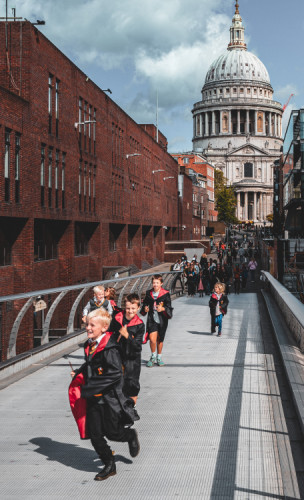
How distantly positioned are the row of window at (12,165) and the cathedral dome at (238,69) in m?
173

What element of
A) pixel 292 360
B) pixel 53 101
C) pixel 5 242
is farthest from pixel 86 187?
pixel 292 360

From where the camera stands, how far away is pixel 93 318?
18.9ft

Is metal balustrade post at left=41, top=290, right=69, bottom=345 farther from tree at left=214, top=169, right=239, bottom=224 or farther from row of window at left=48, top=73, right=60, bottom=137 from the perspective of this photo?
tree at left=214, top=169, right=239, bottom=224

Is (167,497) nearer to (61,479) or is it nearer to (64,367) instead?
(61,479)

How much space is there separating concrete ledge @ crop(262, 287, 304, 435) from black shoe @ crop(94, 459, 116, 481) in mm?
2109

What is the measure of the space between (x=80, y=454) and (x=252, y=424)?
207cm

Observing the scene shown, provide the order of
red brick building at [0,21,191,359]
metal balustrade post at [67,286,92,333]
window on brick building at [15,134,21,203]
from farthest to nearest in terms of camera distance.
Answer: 1. window on brick building at [15,134,21,203]
2. red brick building at [0,21,191,359]
3. metal balustrade post at [67,286,92,333]

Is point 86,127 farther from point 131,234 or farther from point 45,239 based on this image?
point 131,234

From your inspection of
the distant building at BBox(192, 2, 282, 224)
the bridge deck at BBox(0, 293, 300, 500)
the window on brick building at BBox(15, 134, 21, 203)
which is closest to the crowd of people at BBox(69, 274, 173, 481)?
the bridge deck at BBox(0, 293, 300, 500)

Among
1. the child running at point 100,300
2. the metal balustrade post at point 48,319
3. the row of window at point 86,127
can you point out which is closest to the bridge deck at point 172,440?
the metal balustrade post at point 48,319

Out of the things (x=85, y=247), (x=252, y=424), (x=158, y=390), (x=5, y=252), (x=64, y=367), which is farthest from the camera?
(x=85, y=247)

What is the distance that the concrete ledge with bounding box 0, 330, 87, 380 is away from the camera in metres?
10.2

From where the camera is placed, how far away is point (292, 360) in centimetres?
1000

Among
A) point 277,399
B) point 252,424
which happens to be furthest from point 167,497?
point 277,399
